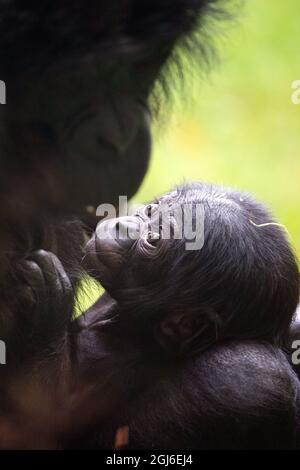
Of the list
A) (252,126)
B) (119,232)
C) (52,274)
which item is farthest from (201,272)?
(252,126)

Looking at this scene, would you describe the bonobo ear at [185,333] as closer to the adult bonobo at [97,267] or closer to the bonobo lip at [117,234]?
the adult bonobo at [97,267]

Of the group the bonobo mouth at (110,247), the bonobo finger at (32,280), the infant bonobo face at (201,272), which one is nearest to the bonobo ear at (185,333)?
the infant bonobo face at (201,272)

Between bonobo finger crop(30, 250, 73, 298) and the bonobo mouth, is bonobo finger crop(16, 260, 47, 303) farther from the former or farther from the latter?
the bonobo mouth

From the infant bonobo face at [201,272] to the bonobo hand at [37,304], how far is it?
24cm

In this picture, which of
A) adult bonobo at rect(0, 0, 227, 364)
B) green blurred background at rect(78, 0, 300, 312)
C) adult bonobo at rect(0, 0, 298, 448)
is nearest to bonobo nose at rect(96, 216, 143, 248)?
adult bonobo at rect(0, 0, 298, 448)

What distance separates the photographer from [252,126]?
814 centimetres

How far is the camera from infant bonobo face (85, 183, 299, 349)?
3.84 m

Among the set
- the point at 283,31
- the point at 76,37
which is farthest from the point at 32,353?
the point at 283,31

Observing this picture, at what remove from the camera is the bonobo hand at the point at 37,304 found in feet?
11.9

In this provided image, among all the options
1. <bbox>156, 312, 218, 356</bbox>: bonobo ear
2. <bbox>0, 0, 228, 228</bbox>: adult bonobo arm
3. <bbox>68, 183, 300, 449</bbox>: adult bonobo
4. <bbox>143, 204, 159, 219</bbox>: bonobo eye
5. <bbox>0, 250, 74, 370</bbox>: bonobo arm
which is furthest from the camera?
<bbox>143, 204, 159, 219</bbox>: bonobo eye

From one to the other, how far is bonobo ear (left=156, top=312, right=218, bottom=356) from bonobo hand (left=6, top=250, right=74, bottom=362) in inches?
15.7

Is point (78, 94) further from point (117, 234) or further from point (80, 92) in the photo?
point (117, 234)
